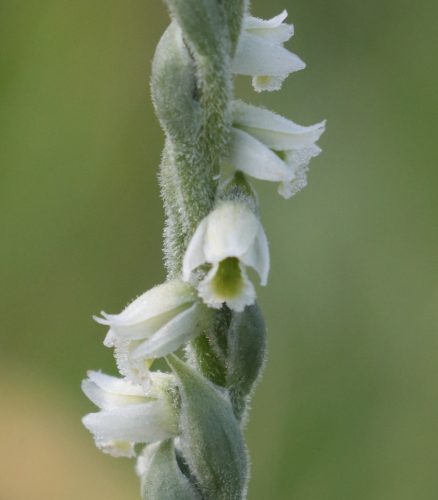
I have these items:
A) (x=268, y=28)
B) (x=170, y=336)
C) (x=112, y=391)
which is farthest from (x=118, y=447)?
(x=268, y=28)

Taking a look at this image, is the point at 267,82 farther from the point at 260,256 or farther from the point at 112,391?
the point at 112,391

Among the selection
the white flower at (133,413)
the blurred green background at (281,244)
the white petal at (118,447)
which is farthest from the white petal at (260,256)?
the blurred green background at (281,244)

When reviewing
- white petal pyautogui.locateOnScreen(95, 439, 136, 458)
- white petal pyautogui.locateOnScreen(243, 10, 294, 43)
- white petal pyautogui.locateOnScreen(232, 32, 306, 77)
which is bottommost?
white petal pyautogui.locateOnScreen(95, 439, 136, 458)

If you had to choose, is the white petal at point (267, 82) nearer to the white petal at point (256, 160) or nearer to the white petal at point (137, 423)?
the white petal at point (256, 160)

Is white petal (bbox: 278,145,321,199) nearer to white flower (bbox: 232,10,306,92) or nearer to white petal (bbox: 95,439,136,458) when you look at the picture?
white flower (bbox: 232,10,306,92)

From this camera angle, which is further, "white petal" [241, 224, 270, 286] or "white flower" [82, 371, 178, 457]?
"white flower" [82, 371, 178, 457]

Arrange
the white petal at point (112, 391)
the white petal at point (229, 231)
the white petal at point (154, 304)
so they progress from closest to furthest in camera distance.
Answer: the white petal at point (229, 231), the white petal at point (154, 304), the white petal at point (112, 391)

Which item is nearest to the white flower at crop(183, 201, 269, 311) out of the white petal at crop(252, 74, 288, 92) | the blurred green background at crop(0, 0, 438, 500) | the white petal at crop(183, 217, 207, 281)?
the white petal at crop(183, 217, 207, 281)

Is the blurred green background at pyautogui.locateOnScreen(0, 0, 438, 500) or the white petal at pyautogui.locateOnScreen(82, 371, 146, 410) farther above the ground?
the blurred green background at pyautogui.locateOnScreen(0, 0, 438, 500)
